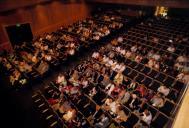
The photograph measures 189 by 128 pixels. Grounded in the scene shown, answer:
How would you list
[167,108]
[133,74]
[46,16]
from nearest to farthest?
[167,108]
[133,74]
[46,16]

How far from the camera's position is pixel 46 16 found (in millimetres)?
12250

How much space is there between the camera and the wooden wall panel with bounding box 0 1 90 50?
10452 millimetres

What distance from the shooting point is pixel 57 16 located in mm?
12867

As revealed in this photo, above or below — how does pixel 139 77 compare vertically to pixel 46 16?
below

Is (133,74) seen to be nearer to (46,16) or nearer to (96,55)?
(96,55)

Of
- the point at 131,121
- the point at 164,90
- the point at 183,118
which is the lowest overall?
the point at 131,121

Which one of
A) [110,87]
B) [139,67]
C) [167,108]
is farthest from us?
[139,67]

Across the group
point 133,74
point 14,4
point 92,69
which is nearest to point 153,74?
point 133,74

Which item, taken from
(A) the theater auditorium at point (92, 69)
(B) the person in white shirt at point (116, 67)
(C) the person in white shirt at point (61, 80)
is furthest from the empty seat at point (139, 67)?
(C) the person in white shirt at point (61, 80)

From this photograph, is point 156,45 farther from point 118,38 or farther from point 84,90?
point 84,90

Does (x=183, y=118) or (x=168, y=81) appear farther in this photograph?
(x=168, y=81)

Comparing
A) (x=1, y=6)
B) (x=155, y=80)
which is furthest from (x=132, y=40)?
(x=1, y=6)

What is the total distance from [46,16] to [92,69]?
6.68 m

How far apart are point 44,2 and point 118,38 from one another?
5848 millimetres
